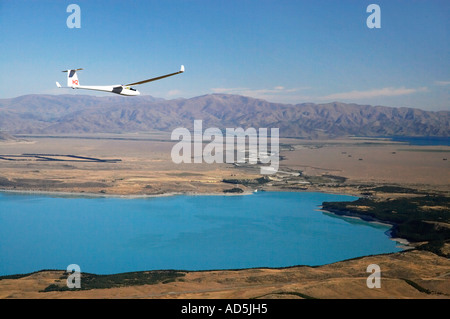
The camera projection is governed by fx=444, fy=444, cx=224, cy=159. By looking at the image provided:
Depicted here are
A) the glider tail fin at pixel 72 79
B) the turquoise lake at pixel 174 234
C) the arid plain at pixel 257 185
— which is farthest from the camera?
the turquoise lake at pixel 174 234

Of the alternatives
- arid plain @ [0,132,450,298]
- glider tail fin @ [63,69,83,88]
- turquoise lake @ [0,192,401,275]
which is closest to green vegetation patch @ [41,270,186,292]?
arid plain @ [0,132,450,298]

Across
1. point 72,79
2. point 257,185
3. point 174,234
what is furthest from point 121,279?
point 257,185

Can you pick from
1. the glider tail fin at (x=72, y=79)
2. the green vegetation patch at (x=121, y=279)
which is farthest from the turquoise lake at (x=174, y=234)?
the glider tail fin at (x=72, y=79)

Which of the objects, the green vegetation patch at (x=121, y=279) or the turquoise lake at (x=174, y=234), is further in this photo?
the turquoise lake at (x=174, y=234)

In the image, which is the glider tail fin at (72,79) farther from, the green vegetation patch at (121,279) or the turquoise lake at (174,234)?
the turquoise lake at (174,234)

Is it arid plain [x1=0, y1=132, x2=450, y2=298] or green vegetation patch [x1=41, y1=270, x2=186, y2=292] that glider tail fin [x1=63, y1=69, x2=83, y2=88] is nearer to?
arid plain [x1=0, y1=132, x2=450, y2=298]

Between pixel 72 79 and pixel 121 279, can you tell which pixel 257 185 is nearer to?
pixel 121 279
